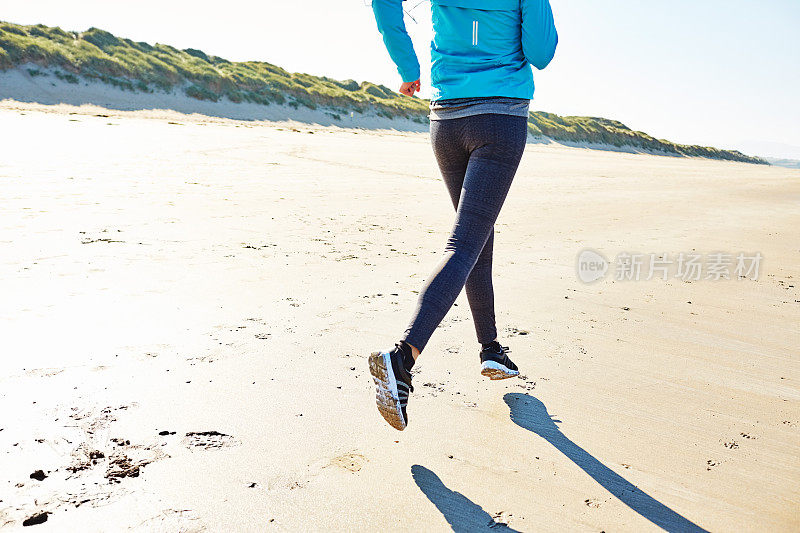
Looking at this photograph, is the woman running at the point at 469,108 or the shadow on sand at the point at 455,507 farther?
the woman running at the point at 469,108

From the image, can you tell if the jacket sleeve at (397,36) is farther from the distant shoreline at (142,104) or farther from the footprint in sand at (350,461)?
the distant shoreline at (142,104)

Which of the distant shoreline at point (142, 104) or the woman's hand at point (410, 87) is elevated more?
the distant shoreline at point (142, 104)

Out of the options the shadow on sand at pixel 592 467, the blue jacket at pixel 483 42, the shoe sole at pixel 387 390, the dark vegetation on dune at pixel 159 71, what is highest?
the dark vegetation on dune at pixel 159 71

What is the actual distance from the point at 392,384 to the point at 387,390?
3cm

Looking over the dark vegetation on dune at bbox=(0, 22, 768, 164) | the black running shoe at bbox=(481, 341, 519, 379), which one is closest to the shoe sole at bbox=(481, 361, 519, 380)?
the black running shoe at bbox=(481, 341, 519, 379)

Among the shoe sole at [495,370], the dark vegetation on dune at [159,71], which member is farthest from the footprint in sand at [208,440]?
the dark vegetation on dune at [159,71]

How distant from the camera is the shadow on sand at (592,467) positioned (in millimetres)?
1552

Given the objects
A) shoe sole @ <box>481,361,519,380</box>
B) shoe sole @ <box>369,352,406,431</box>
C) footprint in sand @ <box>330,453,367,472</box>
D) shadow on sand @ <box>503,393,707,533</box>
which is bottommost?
footprint in sand @ <box>330,453,367,472</box>

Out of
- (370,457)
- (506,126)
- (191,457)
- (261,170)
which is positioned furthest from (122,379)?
(261,170)

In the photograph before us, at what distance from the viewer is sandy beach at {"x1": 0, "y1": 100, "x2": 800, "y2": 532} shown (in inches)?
61.7

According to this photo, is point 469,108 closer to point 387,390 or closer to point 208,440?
point 387,390

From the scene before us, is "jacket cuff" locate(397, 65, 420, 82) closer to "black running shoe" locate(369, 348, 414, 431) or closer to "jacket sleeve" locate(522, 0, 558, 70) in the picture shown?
"jacket sleeve" locate(522, 0, 558, 70)

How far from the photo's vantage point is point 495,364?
7.37 ft

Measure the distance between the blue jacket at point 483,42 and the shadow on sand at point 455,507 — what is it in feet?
4.05
